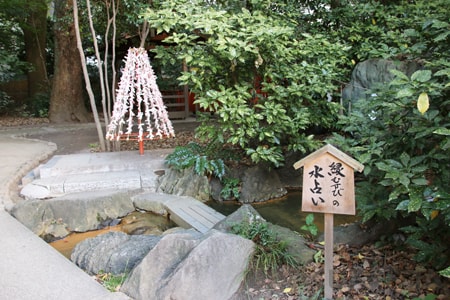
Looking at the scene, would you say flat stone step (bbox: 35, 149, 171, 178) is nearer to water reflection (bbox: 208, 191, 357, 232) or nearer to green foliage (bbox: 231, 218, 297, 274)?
water reflection (bbox: 208, 191, 357, 232)

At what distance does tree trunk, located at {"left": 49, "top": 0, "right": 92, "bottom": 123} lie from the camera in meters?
10.8

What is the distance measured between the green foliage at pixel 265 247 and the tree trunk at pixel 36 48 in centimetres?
1312

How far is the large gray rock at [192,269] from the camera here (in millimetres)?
2887

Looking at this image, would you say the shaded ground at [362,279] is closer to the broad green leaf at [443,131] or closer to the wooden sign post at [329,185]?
the wooden sign post at [329,185]

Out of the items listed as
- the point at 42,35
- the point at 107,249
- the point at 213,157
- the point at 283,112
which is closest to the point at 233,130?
the point at 283,112

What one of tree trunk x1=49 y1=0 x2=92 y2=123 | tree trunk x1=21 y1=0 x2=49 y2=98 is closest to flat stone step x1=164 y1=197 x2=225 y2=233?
tree trunk x1=49 y1=0 x2=92 y2=123

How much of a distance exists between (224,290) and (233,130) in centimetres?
295

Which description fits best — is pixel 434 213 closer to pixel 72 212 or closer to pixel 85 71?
pixel 72 212

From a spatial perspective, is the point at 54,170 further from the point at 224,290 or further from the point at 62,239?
the point at 224,290

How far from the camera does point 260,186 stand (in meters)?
6.30

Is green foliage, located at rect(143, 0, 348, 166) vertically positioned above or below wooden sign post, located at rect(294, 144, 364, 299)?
above

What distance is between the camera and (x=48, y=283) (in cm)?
318

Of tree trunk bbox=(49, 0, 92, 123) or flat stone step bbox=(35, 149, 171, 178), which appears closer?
flat stone step bbox=(35, 149, 171, 178)

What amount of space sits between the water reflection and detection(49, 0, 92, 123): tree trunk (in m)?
6.93
